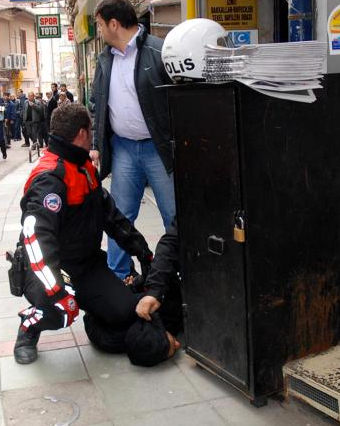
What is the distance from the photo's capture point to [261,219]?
277 cm

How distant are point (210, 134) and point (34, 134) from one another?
18.0 metres

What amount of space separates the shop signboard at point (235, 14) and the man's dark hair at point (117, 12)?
576mm

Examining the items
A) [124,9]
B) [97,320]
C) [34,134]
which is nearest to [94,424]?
[97,320]

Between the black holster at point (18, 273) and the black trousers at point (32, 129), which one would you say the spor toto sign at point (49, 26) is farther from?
the black holster at point (18, 273)

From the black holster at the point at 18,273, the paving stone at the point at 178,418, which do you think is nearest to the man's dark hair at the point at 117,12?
the black holster at the point at 18,273

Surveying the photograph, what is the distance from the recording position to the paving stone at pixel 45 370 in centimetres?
340

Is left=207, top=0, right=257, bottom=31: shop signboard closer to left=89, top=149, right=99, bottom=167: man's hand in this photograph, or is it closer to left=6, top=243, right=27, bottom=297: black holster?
left=89, top=149, right=99, bottom=167: man's hand

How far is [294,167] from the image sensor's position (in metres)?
2.82

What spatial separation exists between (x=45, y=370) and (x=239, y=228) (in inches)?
60.9

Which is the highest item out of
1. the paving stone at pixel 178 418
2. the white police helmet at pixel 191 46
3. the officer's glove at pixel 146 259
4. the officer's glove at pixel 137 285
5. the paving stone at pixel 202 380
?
the white police helmet at pixel 191 46

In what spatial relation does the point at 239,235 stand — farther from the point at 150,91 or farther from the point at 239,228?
the point at 150,91

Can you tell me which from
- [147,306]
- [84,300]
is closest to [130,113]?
[84,300]

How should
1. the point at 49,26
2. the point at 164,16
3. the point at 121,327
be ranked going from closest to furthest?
the point at 121,327
the point at 164,16
the point at 49,26

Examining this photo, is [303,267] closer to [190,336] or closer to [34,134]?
[190,336]
